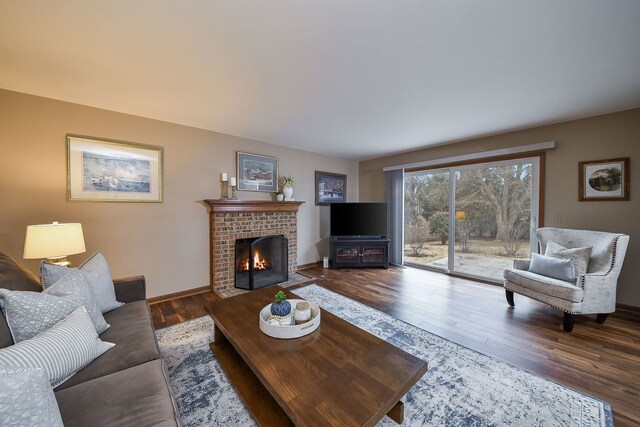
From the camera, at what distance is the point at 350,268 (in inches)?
184

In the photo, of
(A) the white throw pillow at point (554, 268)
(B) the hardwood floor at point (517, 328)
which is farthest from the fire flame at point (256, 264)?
A: (A) the white throw pillow at point (554, 268)

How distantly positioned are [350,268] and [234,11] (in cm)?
415

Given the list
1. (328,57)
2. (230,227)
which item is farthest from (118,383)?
(230,227)

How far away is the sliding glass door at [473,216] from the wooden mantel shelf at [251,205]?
2476 mm

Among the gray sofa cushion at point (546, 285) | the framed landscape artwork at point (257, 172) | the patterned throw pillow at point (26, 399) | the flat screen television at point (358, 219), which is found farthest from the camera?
the flat screen television at point (358, 219)

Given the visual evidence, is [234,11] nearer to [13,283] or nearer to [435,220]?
[13,283]

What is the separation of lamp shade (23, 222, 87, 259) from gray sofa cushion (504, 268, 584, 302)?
449 centimetres

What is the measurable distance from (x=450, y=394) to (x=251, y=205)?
10.4 feet

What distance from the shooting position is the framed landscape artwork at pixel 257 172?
378 cm

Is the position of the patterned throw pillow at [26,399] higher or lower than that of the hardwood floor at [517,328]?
higher

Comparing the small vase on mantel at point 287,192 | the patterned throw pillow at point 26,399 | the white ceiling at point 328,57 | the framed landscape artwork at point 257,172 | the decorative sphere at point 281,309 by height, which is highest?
the white ceiling at point 328,57

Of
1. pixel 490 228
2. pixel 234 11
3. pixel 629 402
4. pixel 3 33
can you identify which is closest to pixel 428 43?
pixel 234 11

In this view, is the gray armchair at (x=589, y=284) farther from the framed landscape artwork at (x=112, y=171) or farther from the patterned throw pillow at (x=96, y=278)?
the framed landscape artwork at (x=112, y=171)

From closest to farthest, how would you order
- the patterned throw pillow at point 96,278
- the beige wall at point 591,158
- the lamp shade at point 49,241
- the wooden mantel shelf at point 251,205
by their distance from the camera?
1. the patterned throw pillow at point 96,278
2. the lamp shade at point 49,241
3. the beige wall at point 591,158
4. the wooden mantel shelf at point 251,205
